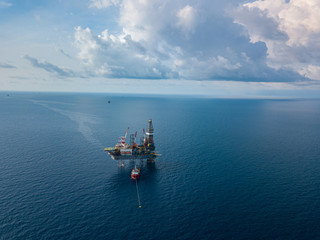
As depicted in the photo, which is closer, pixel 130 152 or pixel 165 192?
pixel 165 192

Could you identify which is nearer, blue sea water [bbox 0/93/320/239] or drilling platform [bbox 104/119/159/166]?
blue sea water [bbox 0/93/320/239]

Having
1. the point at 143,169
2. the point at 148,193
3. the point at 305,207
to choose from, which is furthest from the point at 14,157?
the point at 305,207

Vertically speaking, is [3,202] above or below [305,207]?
above

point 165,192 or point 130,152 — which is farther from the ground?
point 130,152

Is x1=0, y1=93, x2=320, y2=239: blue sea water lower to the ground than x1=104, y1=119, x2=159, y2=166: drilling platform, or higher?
lower

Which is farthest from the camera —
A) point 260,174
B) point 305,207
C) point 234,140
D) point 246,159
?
point 234,140

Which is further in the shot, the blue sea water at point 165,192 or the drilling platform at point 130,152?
the drilling platform at point 130,152

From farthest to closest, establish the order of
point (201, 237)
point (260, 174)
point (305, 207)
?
1. point (260, 174)
2. point (305, 207)
3. point (201, 237)

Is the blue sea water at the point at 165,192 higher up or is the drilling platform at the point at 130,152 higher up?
the drilling platform at the point at 130,152

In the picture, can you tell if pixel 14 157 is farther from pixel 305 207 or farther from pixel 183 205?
pixel 305 207

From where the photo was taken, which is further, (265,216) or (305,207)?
(305,207)
